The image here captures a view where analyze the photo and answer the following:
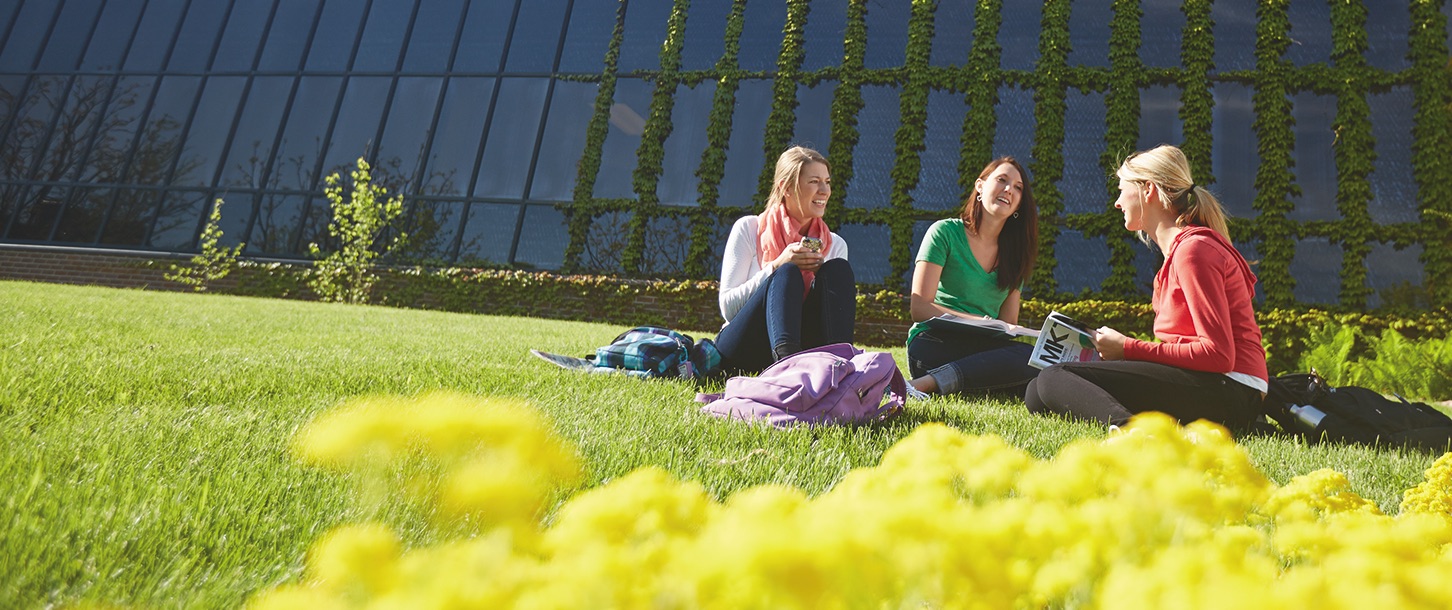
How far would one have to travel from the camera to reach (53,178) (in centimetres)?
1362

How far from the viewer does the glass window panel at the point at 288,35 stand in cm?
1388

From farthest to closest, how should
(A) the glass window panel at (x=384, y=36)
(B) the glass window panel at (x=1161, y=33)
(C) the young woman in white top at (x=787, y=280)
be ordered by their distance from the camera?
(A) the glass window panel at (x=384, y=36)
(B) the glass window panel at (x=1161, y=33)
(C) the young woman in white top at (x=787, y=280)

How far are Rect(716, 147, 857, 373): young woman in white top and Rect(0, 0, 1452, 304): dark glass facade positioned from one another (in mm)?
7474

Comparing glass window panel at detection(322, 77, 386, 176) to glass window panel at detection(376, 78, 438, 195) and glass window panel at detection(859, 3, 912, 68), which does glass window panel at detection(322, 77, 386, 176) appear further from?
glass window panel at detection(859, 3, 912, 68)

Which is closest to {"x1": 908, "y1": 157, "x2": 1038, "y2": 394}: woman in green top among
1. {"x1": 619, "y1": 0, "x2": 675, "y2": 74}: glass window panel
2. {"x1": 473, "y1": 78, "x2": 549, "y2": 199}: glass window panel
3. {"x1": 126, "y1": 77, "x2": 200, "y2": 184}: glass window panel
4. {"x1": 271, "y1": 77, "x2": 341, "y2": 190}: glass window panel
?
{"x1": 619, "y1": 0, "x2": 675, "y2": 74}: glass window panel

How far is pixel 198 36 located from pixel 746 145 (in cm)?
1151

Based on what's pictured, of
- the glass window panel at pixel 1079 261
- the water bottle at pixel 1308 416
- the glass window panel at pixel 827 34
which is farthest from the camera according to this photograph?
the glass window panel at pixel 827 34

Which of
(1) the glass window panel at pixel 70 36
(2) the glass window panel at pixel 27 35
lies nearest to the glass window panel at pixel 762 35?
(1) the glass window panel at pixel 70 36

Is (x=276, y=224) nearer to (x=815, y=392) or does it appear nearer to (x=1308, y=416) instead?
(x=815, y=392)

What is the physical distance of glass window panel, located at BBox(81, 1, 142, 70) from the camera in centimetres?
1436

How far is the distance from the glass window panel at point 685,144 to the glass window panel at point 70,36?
12.5 meters

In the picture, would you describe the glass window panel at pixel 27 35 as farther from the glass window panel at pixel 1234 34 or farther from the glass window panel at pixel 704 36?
the glass window panel at pixel 1234 34

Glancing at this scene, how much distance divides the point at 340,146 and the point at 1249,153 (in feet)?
48.6

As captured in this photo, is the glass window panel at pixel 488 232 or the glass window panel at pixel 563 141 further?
the glass window panel at pixel 563 141
